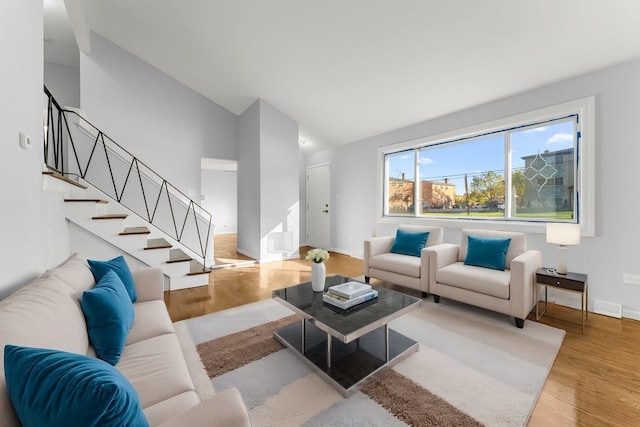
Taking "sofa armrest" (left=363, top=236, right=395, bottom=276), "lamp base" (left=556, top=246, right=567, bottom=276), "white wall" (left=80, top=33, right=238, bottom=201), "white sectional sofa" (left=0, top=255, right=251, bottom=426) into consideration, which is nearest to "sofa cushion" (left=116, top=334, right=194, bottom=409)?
"white sectional sofa" (left=0, top=255, right=251, bottom=426)

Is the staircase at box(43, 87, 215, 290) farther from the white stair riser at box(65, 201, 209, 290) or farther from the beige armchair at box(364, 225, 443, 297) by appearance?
the beige armchair at box(364, 225, 443, 297)

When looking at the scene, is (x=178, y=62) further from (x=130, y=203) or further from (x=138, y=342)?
(x=138, y=342)

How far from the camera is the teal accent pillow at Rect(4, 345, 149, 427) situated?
0.70 m

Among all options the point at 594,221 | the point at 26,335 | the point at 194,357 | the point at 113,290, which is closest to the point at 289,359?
the point at 194,357

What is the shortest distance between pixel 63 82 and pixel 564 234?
8349 mm

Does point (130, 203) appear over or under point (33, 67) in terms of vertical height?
under

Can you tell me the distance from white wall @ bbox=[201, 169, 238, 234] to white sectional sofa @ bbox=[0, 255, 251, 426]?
8356 mm

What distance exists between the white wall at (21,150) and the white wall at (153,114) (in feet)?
11.0

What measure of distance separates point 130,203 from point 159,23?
10.3 feet

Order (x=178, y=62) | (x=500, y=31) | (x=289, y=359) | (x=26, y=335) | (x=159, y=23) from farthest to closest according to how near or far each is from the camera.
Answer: (x=178, y=62) → (x=159, y=23) → (x=500, y=31) → (x=289, y=359) → (x=26, y=335)

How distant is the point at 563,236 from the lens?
2.71 meters

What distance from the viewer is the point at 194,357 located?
212 centimetres

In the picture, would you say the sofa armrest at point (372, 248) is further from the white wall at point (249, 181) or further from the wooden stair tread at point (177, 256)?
the wooden stair tread at point (177, 256)

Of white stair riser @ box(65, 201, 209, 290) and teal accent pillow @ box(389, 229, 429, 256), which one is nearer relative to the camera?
white stair riser @ box(65, 201, 209, 290)
